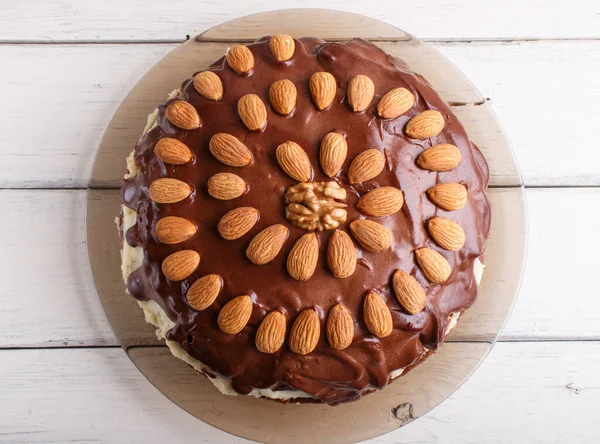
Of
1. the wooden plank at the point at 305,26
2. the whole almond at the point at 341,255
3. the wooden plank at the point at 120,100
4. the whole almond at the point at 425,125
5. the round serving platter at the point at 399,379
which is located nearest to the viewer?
the whole almond at the point at 341,255

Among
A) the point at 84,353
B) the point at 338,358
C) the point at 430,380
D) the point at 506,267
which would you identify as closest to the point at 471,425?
the point at 430,380

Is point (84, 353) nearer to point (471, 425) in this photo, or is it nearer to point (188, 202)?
point (188, 202)

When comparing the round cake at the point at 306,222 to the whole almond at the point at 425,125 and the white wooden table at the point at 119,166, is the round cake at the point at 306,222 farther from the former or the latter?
the white wooden table at the point at 119,166

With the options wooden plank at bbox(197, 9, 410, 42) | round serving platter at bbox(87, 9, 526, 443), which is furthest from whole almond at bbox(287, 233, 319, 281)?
wooden plank at bbox(197, 9, 410, 42)

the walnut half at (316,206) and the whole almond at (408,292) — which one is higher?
the walnut half at (316,206)

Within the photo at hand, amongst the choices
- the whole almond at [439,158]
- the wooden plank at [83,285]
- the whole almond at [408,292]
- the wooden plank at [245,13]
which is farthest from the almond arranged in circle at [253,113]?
the wooden plank at [83,285]
